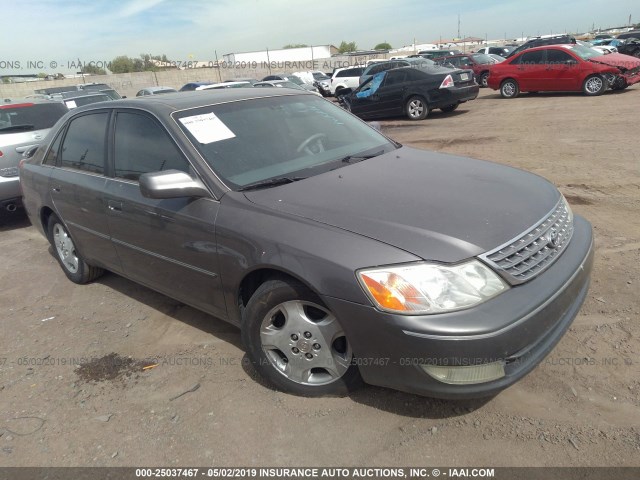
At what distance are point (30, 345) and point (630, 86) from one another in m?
18.1

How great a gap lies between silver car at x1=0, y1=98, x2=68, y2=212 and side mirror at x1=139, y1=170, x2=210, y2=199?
4813 millimetres

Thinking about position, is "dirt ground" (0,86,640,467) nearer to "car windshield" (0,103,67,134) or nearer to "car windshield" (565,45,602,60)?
"car windshield" (0,103,67,134)

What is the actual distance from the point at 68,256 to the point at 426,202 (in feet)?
11.9

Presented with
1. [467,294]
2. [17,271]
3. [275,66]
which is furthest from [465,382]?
[275,66]

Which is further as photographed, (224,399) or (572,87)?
(572,87)

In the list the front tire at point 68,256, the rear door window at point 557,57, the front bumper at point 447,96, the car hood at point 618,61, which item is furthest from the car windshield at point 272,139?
the car hood at point 618,61

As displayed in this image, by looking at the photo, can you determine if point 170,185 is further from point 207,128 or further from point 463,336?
point 463,336

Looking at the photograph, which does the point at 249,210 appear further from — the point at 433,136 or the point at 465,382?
the point at 433,136

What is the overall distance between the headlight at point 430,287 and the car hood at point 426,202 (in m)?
0.07

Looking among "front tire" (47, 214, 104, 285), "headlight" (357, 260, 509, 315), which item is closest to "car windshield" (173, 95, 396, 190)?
"headlight" (357, 260, 509, 315)

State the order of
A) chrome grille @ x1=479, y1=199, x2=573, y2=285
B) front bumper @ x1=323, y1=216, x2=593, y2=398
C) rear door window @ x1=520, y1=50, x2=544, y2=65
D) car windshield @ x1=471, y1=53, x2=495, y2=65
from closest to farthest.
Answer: front bumper @ x1=323, y1=216, x2=593, y2=398 → chrome grille @ x1=479, y1=199, x2=573, y2=285 → rear door window @ x1=520, y1=50, x2=544, y2=65 → car windshield @ x1=471, y1=53, x2=495, y2=65

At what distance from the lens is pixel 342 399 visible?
2775mm

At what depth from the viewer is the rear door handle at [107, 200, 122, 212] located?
11.6 ft

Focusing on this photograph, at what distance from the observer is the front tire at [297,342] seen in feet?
8.45
